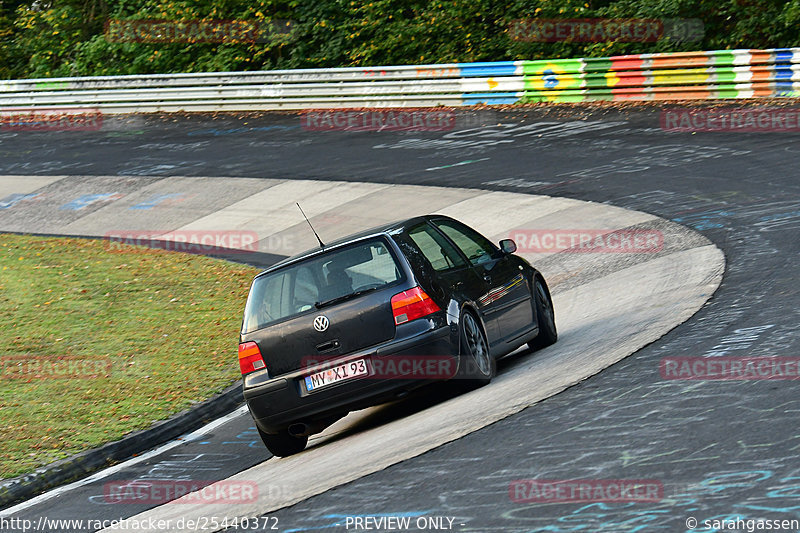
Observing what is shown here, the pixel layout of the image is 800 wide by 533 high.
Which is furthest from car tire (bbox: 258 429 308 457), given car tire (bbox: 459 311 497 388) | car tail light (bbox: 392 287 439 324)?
car tire (bbox: 459 311 497 388)

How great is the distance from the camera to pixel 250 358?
27.7 feet

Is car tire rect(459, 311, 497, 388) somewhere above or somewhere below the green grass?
above

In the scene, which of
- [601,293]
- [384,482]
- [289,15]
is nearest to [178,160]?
[289,15]

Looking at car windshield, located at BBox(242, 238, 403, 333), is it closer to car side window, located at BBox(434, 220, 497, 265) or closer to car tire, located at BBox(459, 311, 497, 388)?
car tire, located at BBox(459, 311, 497, 388)

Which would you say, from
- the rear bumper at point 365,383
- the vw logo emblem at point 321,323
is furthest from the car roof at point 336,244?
the rear bumper at point 365,383

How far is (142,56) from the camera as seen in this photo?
3700 cm

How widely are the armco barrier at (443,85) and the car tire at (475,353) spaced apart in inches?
618

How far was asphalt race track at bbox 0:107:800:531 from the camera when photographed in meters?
5.42

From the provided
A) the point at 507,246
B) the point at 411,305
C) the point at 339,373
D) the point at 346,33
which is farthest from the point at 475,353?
the point at 346,33

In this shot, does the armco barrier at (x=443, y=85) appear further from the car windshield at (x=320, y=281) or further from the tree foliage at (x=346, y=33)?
the car windshield at (x=320, y=281)

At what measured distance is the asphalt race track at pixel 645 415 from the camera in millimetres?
5418

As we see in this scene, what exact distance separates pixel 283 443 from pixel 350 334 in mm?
1053

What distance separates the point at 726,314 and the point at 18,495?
5.83m

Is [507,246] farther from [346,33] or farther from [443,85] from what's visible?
[346,33]
